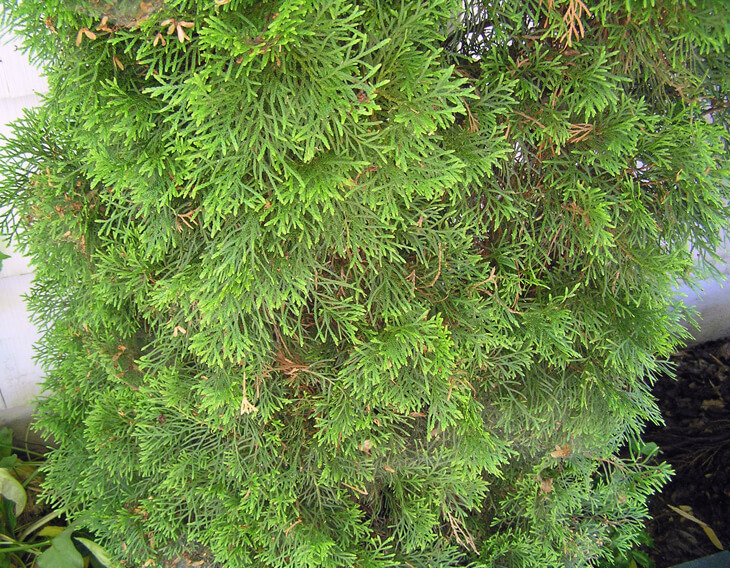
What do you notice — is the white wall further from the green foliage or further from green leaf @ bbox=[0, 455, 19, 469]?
green leaf @ bbox=[0, 455, 19, 469]

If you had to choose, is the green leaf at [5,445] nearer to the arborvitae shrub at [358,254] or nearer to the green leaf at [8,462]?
the green leaf at [8,462]

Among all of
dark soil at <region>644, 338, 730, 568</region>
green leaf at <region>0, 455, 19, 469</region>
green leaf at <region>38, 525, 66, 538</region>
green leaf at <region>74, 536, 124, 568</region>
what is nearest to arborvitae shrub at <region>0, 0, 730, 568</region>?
green leaf at <region>74, 536, 124, 568</region>

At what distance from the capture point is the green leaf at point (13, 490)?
2166 millimetres

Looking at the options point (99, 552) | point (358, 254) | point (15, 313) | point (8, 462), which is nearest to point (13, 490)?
point (8, 462)

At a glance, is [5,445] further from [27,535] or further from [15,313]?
[15,313]

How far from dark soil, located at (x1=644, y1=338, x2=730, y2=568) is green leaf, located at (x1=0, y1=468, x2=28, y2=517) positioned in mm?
2948

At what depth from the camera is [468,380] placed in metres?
1.57

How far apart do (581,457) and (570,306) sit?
2.01 feet

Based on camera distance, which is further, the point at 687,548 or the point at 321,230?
the point at 687,548

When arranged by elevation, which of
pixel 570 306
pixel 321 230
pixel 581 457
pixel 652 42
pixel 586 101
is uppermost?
pixel 652 42

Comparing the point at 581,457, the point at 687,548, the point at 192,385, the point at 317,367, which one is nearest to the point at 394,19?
the point at 317,367

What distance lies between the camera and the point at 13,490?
2.19 metres

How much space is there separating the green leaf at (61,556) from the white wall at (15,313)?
2.07 ft

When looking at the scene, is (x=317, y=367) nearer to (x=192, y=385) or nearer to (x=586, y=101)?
(x=192, y=385)
